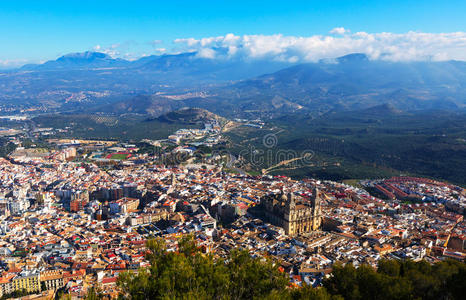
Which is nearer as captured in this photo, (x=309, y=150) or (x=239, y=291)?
(x=239, y=291)

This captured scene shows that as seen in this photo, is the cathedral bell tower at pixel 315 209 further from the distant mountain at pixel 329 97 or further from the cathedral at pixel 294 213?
the distant mountain at pixel 329 97

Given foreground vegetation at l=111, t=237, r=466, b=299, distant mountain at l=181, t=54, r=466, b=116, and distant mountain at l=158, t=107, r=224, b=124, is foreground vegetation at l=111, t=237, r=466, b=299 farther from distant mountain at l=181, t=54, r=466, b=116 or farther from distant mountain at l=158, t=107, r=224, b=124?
distant mountain at l=181, t=54, r=466, b=116

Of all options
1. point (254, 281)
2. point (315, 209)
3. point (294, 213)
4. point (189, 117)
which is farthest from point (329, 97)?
point (254, 281)

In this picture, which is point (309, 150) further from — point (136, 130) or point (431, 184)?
point (136, 130)

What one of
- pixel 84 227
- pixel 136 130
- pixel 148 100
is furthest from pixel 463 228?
pixel 148 100

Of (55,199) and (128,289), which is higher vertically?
(128,289)

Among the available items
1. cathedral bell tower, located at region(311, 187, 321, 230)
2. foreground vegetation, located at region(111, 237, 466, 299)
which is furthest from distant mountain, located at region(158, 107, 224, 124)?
foreground vegetation, located at region(111, 237, 466, 299)

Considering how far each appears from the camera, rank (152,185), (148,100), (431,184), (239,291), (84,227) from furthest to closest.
A: (148,100) → (431,184) → (152,185) → (84,227) → (239,291)

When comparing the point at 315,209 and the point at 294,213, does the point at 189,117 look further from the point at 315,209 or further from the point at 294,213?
the point at 294,213
